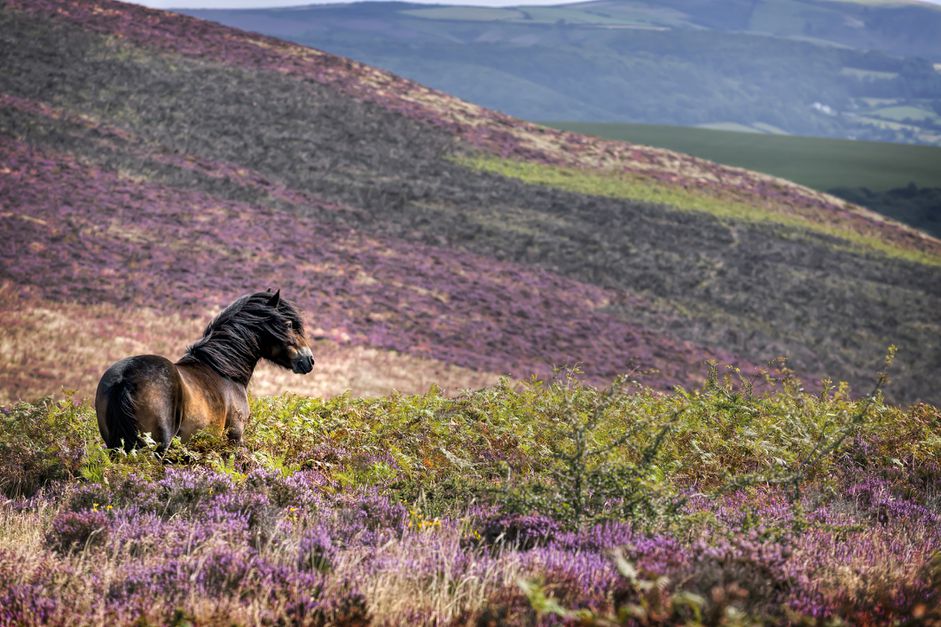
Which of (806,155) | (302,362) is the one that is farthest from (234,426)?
(806,155)

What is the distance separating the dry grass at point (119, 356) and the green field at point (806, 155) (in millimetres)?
89230

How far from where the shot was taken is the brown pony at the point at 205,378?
6973 millimetres

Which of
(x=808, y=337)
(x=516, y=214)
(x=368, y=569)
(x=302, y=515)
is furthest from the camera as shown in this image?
(x=516, y=214)

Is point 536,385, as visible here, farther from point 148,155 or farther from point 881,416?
point 148,155

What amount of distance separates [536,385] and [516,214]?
34.7m

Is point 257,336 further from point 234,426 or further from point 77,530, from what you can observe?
point 77,530

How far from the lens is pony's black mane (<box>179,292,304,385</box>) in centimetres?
839

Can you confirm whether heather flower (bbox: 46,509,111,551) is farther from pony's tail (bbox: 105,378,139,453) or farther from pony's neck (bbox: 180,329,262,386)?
pony's neck (bbox: 180,329,262,386)

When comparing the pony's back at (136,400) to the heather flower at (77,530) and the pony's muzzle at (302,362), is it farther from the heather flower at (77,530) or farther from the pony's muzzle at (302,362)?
the pony's muzzle at (302,362)

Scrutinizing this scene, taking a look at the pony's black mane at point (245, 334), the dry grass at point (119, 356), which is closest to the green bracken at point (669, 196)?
the dry grass at point (119, 356)

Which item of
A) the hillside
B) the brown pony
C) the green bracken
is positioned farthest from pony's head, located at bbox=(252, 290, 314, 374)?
the green bracken

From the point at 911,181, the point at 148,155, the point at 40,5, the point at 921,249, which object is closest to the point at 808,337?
the point at 921,249

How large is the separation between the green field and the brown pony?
101902 millimetres

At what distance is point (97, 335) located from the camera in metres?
20.9
